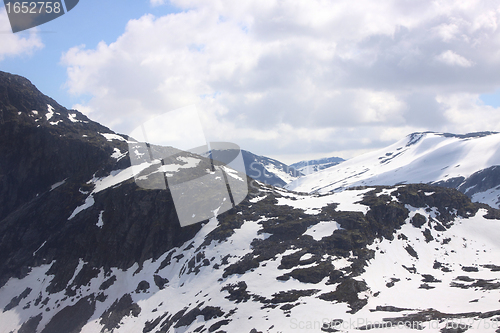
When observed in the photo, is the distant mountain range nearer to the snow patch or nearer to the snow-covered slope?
the snow-covered slope

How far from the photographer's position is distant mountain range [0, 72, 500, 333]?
52.7 meters

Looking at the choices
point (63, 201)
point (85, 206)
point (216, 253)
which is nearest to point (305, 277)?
point (216, 253)

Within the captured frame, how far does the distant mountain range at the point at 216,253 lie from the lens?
5266cm

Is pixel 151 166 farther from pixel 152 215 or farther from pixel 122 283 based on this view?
pixel 122 283

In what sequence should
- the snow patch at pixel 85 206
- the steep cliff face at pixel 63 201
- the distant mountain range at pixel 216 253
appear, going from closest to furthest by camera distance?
the distant mountain range at pixel 216 253, the steep cliff face at pixel 63 201, the snow patch at pixel 85 206

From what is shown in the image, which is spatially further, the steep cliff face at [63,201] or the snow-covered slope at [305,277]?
the steep cliff face at [63,201]

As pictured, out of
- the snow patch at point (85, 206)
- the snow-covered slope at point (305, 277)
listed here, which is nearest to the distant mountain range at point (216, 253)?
the snow-covered slope at point (305, 277)

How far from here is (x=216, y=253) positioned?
3009 inches

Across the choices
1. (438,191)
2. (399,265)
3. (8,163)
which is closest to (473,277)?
(399,265)

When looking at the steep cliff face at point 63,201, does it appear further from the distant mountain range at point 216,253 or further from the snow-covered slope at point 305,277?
the snow-covered slope at point 305,277

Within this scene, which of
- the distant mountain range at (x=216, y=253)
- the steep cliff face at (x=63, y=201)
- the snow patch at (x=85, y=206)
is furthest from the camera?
the snow patch at (x=85, y=206)

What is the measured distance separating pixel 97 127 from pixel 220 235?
332 feet

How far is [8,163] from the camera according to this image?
4774 inches

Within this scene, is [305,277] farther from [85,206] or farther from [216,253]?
[85,206]
